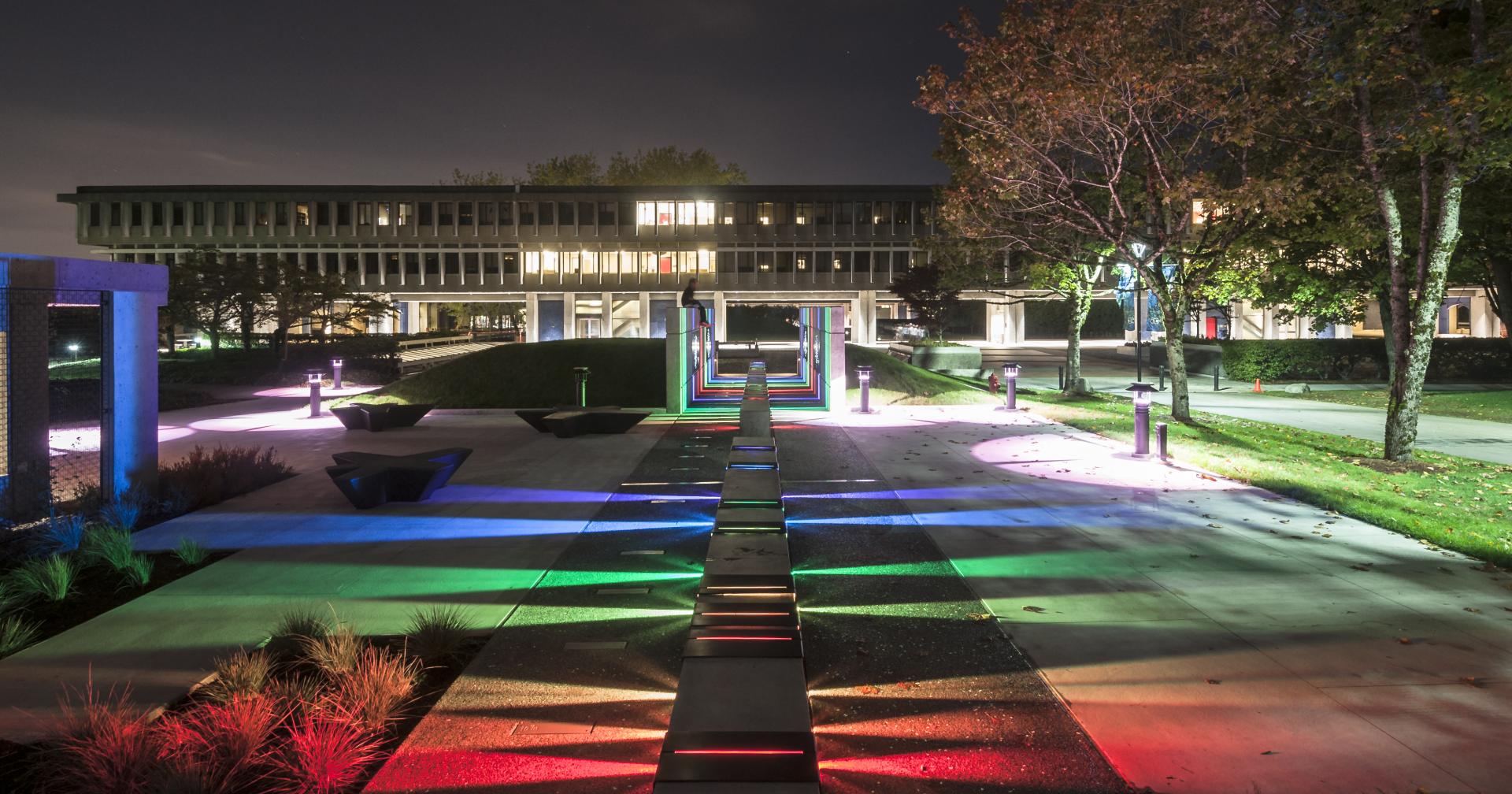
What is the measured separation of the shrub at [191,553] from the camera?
7.90 meters

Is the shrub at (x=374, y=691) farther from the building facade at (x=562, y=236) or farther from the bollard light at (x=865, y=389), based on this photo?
the building facade at (x=562, y=236)

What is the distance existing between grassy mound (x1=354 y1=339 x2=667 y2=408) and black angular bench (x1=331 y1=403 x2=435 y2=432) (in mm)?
6208

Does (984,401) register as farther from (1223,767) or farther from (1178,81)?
(1223,767)

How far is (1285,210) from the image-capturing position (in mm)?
15508

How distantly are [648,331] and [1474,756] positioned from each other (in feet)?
208

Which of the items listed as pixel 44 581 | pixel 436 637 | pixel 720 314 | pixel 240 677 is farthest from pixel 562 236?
pixel 240 677

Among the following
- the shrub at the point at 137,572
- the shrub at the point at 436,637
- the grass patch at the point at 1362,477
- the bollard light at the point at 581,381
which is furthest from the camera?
the bollard light at the point at 581,381

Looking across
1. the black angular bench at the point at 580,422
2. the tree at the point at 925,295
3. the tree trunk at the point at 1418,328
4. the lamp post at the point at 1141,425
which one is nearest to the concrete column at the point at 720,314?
the tree at the point at 925,295

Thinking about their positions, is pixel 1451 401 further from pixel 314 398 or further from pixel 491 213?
pixel 491 213

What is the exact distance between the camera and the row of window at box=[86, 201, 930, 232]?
6538 cm

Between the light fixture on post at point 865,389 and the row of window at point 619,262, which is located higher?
the row of window at point 619,262

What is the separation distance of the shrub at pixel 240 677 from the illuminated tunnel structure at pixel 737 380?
15739 mm

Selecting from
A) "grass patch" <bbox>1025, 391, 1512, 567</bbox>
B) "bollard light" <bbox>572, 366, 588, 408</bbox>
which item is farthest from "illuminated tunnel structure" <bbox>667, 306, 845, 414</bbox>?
"grass patch" <bbox>1025, 391, 1512, 567</bbox>

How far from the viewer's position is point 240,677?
16.0 ft
